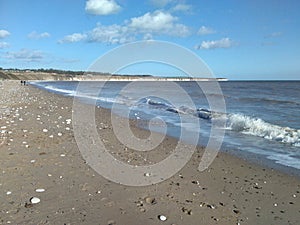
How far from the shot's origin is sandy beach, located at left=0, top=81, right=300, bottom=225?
4.47m

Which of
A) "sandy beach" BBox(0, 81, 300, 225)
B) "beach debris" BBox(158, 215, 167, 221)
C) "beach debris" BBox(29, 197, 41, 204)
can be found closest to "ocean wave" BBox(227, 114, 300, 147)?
"sandy beach" BBox(0, 81, 300, 225)

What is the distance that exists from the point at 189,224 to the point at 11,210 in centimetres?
252

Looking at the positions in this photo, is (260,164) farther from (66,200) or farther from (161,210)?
(66,200)

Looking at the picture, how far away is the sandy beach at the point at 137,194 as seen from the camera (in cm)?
447

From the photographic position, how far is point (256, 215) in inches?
184

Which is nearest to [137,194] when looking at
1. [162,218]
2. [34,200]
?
[162,218]

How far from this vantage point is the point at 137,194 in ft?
17.5

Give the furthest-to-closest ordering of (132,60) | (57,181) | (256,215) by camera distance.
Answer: (132,60)
(57,181)
(256,215)

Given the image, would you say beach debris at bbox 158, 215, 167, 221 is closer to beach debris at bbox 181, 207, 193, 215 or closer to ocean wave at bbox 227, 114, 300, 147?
beach debris at bbox 181, 207, 193, 215

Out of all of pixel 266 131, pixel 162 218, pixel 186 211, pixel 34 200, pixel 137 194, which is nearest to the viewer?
pixel 162 218

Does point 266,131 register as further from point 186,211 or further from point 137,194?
point 186,211

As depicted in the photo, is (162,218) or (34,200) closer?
(162,218)

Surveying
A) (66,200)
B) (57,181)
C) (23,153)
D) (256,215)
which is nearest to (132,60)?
(23,153)

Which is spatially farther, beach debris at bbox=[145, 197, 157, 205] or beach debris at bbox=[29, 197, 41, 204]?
beach debris at bbox=[145, 197, 157, 205]
